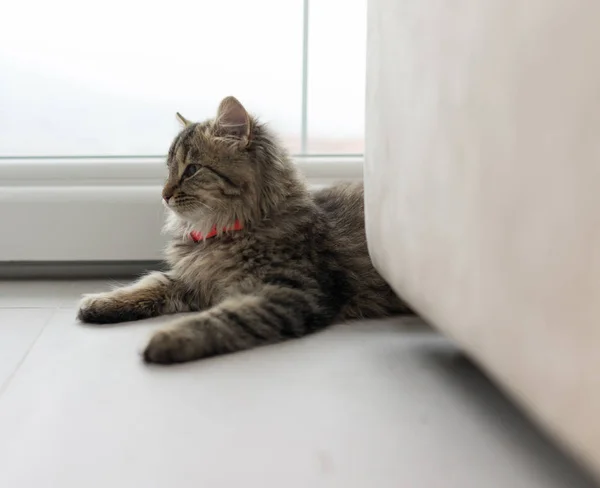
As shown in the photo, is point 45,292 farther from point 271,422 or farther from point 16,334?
point 271,422

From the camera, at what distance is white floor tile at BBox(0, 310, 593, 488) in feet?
2.61

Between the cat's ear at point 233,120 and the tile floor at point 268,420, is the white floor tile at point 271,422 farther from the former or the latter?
the cat's ear at point 233,120

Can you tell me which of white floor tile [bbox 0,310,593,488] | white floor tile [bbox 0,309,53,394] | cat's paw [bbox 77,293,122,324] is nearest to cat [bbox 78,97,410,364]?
cat's paw [bbox 77,293,122,324]

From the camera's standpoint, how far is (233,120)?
1.53m

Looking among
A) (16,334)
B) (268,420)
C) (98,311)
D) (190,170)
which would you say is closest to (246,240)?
(190,170)

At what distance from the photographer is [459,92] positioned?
2.60 ft

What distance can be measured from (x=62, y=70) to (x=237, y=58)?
1.53ft

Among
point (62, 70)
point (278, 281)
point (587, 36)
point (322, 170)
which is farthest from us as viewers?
point (322, 170)

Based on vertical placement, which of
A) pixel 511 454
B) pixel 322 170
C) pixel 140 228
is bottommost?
pixel 511 454

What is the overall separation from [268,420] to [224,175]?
0.73m

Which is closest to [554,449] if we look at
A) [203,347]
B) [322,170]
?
[203,347]

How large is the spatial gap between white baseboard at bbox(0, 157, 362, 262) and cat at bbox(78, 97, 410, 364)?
200mm

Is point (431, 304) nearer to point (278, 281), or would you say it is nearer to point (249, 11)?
point (278, 281)

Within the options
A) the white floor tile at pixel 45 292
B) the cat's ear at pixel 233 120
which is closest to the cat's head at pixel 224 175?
the cat's ear at pixel 233 120
